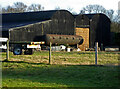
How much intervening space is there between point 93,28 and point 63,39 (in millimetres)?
10240

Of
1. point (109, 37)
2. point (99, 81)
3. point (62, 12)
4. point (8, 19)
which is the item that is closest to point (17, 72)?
point (99, 81)

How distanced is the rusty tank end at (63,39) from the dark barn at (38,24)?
1170mm

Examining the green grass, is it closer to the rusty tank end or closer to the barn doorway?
the rusty tank end

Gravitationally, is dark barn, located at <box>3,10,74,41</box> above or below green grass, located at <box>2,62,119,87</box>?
above

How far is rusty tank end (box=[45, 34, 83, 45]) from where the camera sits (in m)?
39.1

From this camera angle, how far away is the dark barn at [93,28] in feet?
159

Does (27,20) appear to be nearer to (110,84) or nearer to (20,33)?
(20,33)

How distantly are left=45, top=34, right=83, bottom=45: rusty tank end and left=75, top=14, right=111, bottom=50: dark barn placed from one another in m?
3.14

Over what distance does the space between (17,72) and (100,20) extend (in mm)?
38781

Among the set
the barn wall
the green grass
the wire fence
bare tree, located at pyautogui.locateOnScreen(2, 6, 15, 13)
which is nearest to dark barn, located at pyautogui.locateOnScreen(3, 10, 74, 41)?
the barn wall

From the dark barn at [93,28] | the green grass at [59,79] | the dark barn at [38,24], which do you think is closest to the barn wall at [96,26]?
the dark barn at [93,28]

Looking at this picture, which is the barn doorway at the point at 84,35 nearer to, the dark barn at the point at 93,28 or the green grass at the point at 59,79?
the dark barn at the point at 93,28

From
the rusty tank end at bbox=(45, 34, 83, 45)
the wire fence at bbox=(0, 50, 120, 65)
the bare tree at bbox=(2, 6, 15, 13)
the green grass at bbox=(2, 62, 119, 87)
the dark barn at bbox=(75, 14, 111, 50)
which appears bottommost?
the green grass at bbox=(2, 62, 119, 87)

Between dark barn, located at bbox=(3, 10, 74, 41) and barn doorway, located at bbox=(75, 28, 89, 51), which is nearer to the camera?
dark barn, located at bbox=(3, 10, 74, 41)
